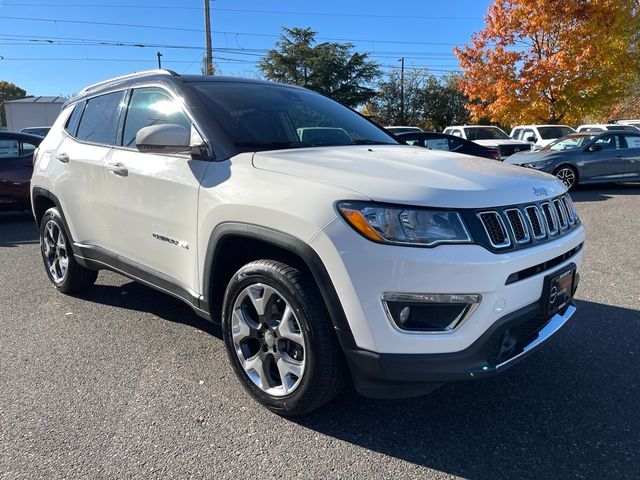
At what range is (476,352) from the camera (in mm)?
2238

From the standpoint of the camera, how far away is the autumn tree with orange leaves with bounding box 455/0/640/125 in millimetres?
19344

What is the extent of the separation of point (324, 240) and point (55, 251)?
11.6 ft

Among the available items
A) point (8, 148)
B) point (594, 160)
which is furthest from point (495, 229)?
point (594, 160)

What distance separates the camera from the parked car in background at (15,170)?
8867mm

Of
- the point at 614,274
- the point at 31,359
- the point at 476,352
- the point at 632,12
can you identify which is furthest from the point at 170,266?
the point at 632,12

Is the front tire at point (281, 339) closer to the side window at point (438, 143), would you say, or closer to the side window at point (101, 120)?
the side window at point (101, 120)

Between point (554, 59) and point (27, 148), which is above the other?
point (554, 59)

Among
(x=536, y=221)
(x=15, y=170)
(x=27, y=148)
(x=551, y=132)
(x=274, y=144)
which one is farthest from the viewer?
(x=551, y=132)

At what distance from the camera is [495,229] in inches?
90.1

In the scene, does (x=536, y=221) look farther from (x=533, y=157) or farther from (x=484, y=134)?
(x=484, y=134)

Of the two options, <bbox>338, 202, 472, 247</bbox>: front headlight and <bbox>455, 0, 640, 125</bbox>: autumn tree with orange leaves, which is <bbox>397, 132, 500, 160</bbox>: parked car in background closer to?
<bbox>338, 202, 472, 247</bbox>: front headlight

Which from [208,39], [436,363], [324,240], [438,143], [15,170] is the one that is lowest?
[436,363]

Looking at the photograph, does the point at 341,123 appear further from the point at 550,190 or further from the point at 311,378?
the point at 311,378

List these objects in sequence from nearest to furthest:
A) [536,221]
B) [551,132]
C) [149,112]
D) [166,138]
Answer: [536,221] < [166,138] < [149,112] < [551,132]
